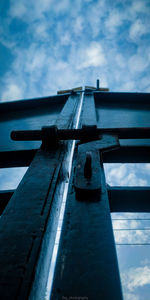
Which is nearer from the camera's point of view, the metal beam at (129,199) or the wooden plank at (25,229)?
the wooden plank at (25,229)

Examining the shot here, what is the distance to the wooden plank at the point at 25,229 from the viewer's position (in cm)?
53

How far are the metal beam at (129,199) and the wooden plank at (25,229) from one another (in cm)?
58

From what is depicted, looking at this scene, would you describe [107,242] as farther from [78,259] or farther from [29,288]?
[29,288]

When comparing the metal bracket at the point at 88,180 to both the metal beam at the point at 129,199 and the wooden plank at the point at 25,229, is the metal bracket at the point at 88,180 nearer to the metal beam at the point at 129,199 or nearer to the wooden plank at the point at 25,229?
the wooden plank at the point at 25,229

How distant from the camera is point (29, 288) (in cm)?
52

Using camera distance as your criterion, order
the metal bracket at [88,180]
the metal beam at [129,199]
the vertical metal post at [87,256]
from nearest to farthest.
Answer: the vertical metal post at [87,256]
the metal bracket at [88,180]
the metal beam at [129,199]

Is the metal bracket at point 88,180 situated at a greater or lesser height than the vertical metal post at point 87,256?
greater

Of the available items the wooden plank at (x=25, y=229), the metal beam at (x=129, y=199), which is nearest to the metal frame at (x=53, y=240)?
the wooden plank at (x=25, y=229)

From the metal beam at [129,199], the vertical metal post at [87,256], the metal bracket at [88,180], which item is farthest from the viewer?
the metal beam at [129,199]

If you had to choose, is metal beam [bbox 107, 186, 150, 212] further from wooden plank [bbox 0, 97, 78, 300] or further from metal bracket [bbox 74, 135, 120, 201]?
wooden plank [bbox 0, 97, 78, 300]

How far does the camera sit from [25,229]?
27.6 inches

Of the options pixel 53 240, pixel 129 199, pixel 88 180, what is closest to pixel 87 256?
pixel 53 240

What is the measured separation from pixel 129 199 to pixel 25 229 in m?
0.98

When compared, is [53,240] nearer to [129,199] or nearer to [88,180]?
[88,180]
